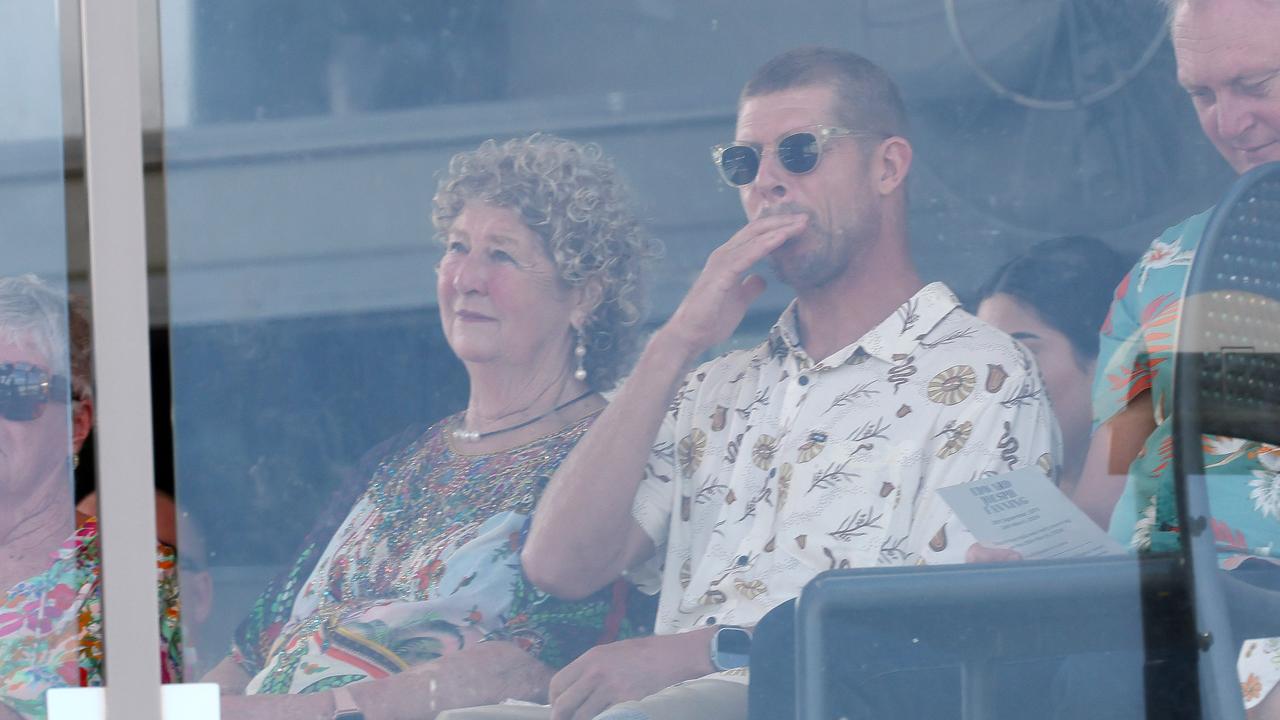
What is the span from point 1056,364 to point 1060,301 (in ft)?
0.28

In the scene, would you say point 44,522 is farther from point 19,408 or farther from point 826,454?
point 826,454

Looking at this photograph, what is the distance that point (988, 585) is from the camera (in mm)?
1785

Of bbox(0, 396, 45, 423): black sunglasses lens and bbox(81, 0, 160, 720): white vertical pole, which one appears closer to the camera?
bbox(81, 0, 160, 720): white vertical pole

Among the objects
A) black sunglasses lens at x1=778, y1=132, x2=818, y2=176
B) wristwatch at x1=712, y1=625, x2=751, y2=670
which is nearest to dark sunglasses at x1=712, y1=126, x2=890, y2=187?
black sunglasses lens at x1=778, y1=132, x2=818, y2=176

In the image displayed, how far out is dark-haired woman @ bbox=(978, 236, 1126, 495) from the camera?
1.80 meters

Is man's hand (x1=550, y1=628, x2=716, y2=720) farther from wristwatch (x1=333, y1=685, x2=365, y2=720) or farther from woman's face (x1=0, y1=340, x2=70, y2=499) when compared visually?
woman's face (x1=0, y1=340, x2=70, y2=499)

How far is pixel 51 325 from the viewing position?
1.86 metres

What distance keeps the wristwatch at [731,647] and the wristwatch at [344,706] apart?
0.48 metres

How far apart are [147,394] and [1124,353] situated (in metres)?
1.30

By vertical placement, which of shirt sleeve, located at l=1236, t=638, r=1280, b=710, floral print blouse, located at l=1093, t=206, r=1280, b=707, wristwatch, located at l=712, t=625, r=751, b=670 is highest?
floral print blouse, located at l=1093, t=206, r=1280, b=707

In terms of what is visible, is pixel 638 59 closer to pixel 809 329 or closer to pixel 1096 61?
pixel 809 329

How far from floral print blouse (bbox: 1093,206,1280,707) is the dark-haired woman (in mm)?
21

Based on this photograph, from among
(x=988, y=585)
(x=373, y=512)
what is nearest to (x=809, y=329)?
(x=988, y=585)

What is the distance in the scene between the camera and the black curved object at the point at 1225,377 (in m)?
1.80
